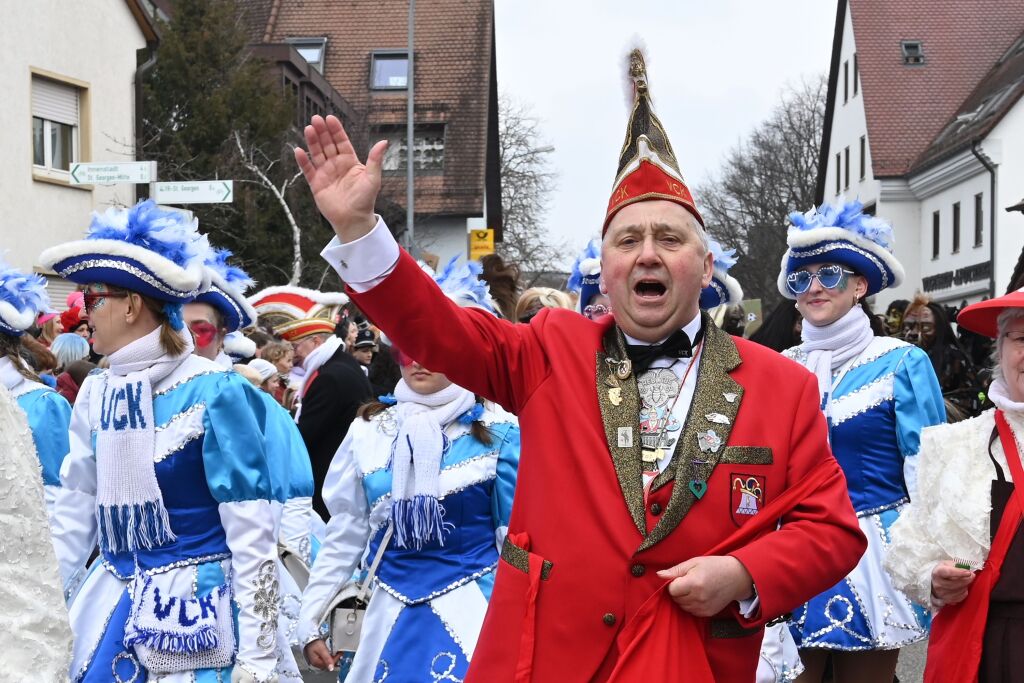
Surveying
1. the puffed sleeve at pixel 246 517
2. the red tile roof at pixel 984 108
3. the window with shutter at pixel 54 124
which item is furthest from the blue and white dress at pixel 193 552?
the red tile roof at pixel 984 108

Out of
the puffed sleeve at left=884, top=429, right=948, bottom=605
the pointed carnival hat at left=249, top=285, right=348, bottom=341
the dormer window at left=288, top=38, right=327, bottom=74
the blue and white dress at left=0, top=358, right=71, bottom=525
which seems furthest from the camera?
the dormer window at left=288, top=38, right=327, bottom=74

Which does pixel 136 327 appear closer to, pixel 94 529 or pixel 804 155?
pixel 94 529

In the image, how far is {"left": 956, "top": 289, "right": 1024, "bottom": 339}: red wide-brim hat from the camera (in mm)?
4246

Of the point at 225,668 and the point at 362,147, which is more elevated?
the point at 362,147

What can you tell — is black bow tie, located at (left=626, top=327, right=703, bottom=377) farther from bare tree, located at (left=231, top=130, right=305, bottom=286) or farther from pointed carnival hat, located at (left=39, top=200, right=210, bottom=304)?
bare tree, located at (left=231, top=130, right=305, bottom=286)

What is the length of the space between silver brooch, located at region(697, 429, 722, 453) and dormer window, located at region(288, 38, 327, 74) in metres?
44.2

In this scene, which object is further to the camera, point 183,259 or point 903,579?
point 183,259

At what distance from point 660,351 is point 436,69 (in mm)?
42624

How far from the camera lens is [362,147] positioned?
3112 cm

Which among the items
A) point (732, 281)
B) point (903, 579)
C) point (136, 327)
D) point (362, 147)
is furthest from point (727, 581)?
point (362, 147)

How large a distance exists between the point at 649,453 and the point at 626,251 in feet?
1.67

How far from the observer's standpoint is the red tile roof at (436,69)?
4406cm

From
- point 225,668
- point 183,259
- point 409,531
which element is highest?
point 183,259

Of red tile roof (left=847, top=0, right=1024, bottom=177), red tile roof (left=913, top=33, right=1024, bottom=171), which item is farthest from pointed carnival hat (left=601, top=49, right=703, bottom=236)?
red tile roof (left=847, top=0, right=1024, bottom=177)
